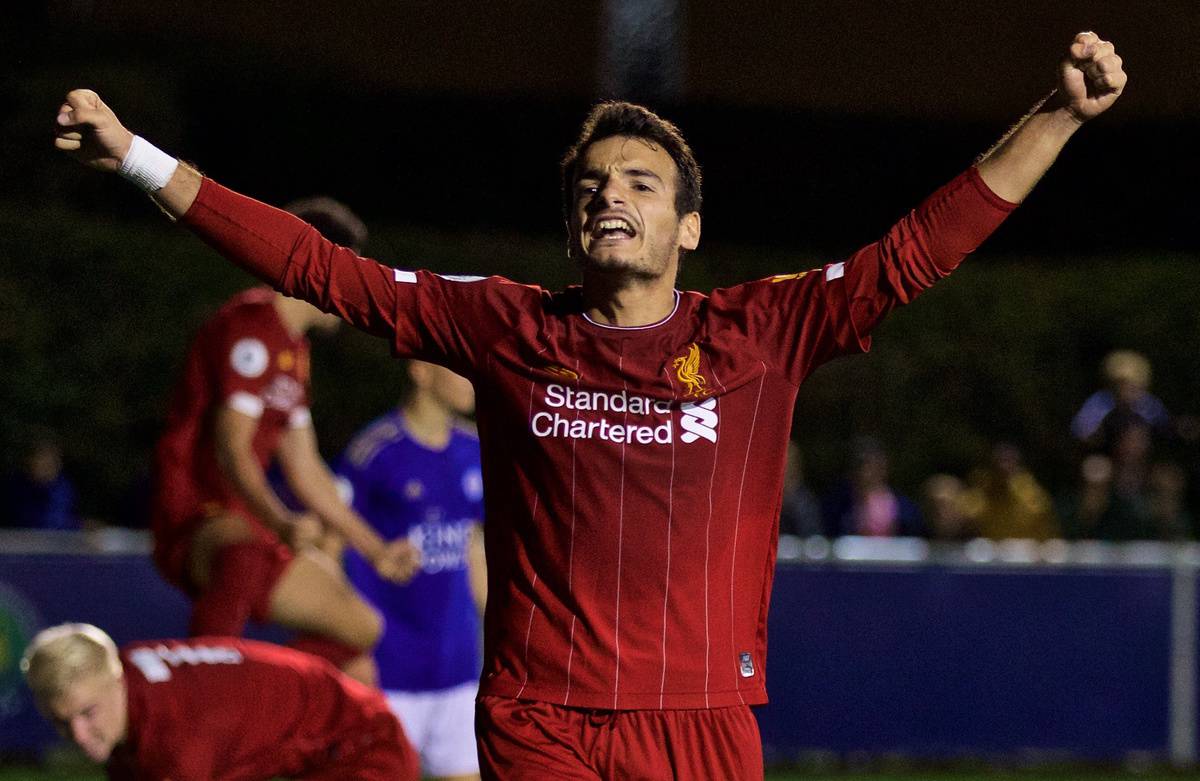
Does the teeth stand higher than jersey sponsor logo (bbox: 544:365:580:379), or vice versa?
the teeth

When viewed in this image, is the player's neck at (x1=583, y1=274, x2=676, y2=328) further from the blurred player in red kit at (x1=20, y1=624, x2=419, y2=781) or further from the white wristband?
the blurred player in red kit at (x1=20, y1=624, x2=419, y2=781)

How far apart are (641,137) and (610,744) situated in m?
1.34

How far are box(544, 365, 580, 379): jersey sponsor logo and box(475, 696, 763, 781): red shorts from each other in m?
0.70

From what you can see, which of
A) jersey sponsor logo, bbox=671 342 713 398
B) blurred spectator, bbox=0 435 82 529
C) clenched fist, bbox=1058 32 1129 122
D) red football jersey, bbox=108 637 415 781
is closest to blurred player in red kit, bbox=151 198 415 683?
red football jersey, bbox=108 637 415 781

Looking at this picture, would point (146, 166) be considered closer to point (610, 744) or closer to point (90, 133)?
point (90, 133)

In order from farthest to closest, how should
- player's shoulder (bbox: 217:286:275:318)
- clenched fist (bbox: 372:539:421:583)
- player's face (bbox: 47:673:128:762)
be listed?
player's shoulder (bbox: 217:286:275:318), clenched fist (bbox: 372:539:421:583), player's face (bbox: 47:673:128:762)

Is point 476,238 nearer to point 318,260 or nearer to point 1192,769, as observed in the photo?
point 1192,769

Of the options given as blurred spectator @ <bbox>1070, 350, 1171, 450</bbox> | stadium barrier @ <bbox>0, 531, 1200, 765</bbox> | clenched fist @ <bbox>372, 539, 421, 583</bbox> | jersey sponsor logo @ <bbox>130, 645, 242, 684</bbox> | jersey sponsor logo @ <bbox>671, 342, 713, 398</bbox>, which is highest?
blurred spectator @ <bbox>1070, 350, 1171, 450</bbox>

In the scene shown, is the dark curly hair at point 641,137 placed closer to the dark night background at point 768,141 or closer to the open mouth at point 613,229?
the open mouth at point 613,229

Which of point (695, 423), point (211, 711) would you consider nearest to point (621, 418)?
point (695, 423)

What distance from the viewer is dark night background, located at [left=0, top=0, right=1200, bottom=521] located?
16328mm

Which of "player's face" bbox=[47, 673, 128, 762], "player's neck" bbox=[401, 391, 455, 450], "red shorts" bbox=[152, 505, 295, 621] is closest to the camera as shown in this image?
"player's face" bbox=[47, 673, 128, 762]

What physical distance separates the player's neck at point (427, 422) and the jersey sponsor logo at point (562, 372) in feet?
11.6

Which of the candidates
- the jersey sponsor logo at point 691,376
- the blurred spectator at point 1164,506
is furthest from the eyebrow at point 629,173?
the blurred spectator at point 1164,506
